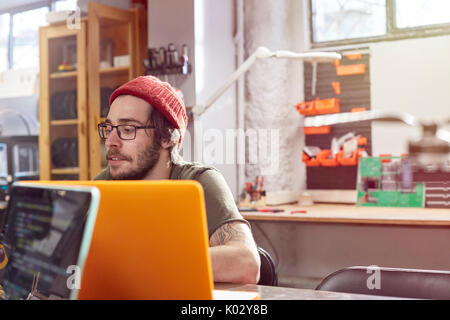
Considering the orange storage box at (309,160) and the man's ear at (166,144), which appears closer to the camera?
the man's ear at (166,144)

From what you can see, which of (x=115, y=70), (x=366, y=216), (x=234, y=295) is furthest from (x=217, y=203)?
(x=115, y=70)

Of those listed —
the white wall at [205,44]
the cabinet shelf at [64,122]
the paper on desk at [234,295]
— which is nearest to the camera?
the paper on desk at [234,295]

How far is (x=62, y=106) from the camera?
4.21 metres

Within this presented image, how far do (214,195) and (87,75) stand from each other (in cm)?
284

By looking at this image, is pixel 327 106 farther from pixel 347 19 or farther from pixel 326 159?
pixel 347 19

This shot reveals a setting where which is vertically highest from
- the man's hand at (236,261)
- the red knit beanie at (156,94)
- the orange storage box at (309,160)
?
the red knit beanie at (156,94)

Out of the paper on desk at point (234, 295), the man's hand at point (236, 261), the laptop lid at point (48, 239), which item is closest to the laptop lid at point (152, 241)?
the laptop lid at point (48, 239)

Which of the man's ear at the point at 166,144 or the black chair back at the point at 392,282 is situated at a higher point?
the man's ear at the point at 166,144

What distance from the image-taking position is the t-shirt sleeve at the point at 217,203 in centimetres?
145

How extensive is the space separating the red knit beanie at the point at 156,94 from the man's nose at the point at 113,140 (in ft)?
0.46

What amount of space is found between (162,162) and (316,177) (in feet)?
7.38

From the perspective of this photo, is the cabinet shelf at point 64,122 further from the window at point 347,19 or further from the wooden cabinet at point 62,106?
the window at point 347,19
